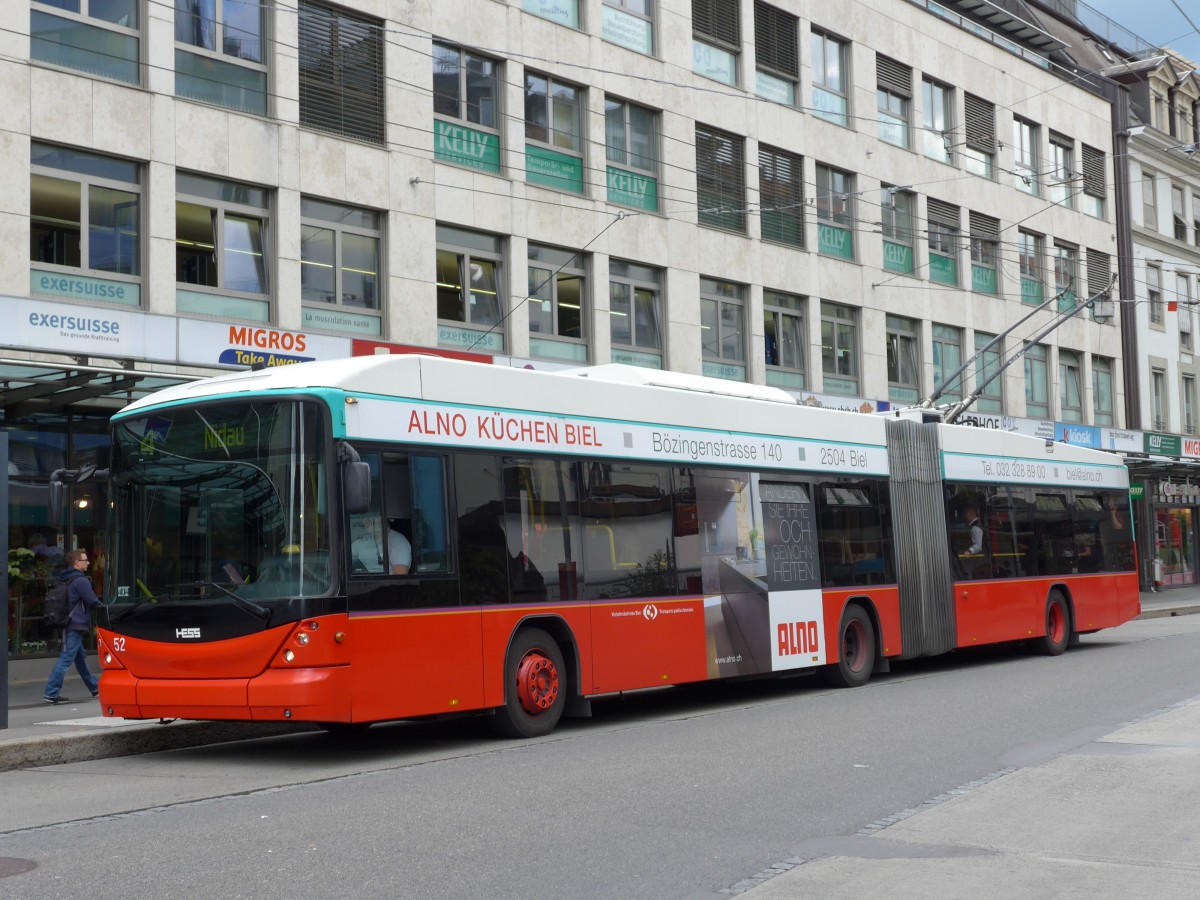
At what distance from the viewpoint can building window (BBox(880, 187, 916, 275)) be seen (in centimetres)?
3347

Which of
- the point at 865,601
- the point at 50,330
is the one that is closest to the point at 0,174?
the point at 50,330

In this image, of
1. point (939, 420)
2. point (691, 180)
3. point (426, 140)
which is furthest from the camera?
point (691, 180)

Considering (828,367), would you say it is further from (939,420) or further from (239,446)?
(239,446)

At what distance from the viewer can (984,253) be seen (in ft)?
122

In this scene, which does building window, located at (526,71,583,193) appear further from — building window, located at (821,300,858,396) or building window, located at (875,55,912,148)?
building window, located at (875,55,912,148)

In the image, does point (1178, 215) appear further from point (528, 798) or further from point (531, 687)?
point (528, 798)

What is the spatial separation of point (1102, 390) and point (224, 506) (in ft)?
119

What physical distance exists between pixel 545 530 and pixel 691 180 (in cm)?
1626

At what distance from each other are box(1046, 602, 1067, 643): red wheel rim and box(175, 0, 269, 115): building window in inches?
520

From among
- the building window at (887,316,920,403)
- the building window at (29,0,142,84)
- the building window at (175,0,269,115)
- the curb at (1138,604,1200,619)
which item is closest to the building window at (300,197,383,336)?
the building window at (175,0,269,115)

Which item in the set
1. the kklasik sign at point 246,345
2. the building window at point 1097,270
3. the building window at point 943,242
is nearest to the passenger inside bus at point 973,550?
the kklasik sign at point 246,345

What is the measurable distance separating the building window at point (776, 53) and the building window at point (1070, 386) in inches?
548

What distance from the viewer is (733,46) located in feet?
95.6

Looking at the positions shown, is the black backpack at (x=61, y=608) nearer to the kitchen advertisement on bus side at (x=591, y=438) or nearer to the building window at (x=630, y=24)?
the kitchen advertisement on bus side at (x=591, y=438)
